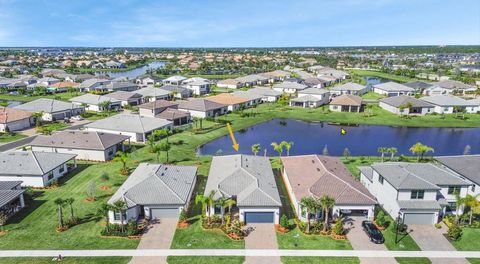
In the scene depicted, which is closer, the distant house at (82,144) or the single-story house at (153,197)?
the single-story house at (153,197)

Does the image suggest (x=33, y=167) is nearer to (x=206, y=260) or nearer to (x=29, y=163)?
(x=29, y=163)

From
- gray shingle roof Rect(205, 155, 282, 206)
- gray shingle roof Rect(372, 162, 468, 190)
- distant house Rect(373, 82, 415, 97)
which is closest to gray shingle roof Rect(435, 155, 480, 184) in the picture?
gray shingle roof Rect(372, 162, 468, 190)

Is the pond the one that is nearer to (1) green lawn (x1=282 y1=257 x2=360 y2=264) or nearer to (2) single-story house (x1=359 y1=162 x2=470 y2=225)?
(2) single-story house (x1=359 y1=162 x2=470 y2=225)

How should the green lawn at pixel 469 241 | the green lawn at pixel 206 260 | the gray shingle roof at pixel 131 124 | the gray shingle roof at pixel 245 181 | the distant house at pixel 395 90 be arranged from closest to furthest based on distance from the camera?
the green lawn at pixel 206 260
the green lawn at pixel 469 241
the gray shingle roof at pixel 245 181
the gray shingle roof at pixel 131 124
the distant house at pixel 395 90

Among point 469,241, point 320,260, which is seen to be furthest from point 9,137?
point 469,241

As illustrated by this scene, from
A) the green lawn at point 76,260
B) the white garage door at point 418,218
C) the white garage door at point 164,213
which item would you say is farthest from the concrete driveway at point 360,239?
the green lawn at point 76,260

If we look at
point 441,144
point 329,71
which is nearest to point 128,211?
point 441,144

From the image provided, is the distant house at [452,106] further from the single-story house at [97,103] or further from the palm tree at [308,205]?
the single-story house at [97,103]
